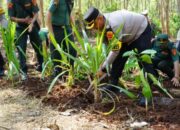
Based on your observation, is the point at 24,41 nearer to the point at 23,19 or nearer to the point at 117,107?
the point at 23,19

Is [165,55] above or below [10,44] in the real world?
below

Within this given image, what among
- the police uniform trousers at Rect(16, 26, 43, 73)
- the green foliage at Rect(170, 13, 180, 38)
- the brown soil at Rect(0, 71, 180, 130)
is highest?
the police uniform trousers at Rect(16, 26, 43, 73)

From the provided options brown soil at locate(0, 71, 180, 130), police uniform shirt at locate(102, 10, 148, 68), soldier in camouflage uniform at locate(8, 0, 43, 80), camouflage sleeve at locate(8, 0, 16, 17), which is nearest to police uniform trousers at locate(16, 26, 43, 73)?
soldier in camouflage uniform at locate(8, 0, 43, 80)

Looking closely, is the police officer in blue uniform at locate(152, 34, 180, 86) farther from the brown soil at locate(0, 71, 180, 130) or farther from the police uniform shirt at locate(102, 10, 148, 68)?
the brown soil at locate(0, 71, 180, 130)

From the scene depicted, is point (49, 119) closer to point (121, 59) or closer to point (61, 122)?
point (61, 122)

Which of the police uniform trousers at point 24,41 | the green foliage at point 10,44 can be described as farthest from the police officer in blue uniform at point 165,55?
the green foliage at point 10,44

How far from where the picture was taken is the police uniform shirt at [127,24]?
3.67m

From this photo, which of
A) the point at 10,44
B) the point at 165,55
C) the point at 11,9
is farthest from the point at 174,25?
the point at 10,44

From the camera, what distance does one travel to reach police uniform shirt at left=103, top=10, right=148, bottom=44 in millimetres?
3669

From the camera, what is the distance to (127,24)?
3.80 meters

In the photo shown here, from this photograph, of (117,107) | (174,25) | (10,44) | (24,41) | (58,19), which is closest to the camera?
(117,107)

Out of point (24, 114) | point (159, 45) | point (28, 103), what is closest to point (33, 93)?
point (28, 103)

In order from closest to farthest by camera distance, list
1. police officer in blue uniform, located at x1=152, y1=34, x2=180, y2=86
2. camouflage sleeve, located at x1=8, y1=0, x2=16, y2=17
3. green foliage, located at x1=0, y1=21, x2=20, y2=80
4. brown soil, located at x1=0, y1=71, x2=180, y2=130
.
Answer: brown soil, located at x1=0, y1=71, x2=180, y2=130 → green foliage, located at x1=0, y1=21, x2=20, y2=80 → police officer in blue uniform, located at x1=152, y1=34, x2=180, y2=86 → camouflage sleeve, located at x1=8, y1=0, x2=16, y2=17

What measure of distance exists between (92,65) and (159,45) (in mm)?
1586
